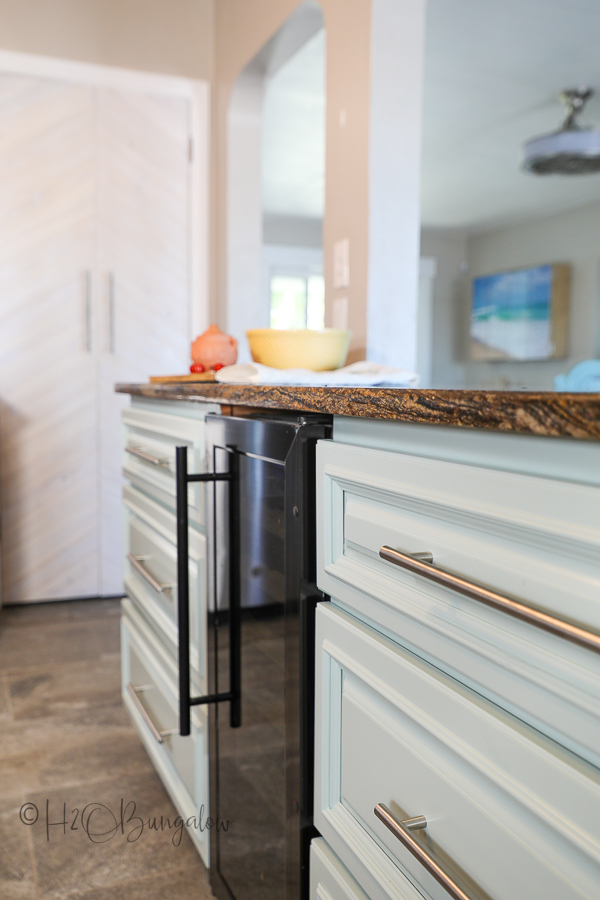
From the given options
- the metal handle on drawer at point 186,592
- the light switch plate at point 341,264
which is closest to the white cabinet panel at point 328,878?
the metal handle on drawer at point 186,592

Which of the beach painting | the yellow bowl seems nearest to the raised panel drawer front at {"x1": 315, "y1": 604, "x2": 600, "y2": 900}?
the yellow bowl

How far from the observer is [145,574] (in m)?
1.63

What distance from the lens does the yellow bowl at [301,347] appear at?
1583 mm

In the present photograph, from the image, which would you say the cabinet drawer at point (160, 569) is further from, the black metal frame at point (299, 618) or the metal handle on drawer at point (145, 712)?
the black metal frame at point (299, 618)

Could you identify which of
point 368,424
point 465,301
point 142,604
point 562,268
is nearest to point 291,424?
point 368,424

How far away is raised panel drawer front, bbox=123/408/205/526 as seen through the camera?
1301 mm

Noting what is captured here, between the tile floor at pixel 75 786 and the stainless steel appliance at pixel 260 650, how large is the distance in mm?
244

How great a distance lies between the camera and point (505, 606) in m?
0.53

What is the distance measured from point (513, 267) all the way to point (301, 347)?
626 cm

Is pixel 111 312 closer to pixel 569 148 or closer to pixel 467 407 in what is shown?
pixel 569 148

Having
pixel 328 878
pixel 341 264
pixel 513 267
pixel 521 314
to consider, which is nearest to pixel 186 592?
pixel 328 878

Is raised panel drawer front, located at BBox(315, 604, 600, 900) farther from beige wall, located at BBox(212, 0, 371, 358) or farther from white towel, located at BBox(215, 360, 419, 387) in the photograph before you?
beige wall, located at BBox(212, 0, 371, 358)

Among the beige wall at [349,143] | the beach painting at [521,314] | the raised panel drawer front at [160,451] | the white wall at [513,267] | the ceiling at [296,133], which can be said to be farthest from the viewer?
the beach painting at [521,314]

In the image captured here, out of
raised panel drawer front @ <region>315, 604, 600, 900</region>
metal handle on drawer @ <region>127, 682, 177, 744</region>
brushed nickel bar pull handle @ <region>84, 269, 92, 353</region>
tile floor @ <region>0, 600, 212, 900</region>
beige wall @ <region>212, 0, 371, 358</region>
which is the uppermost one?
beige wall @ <region>212, 0, 371, 358</region>
